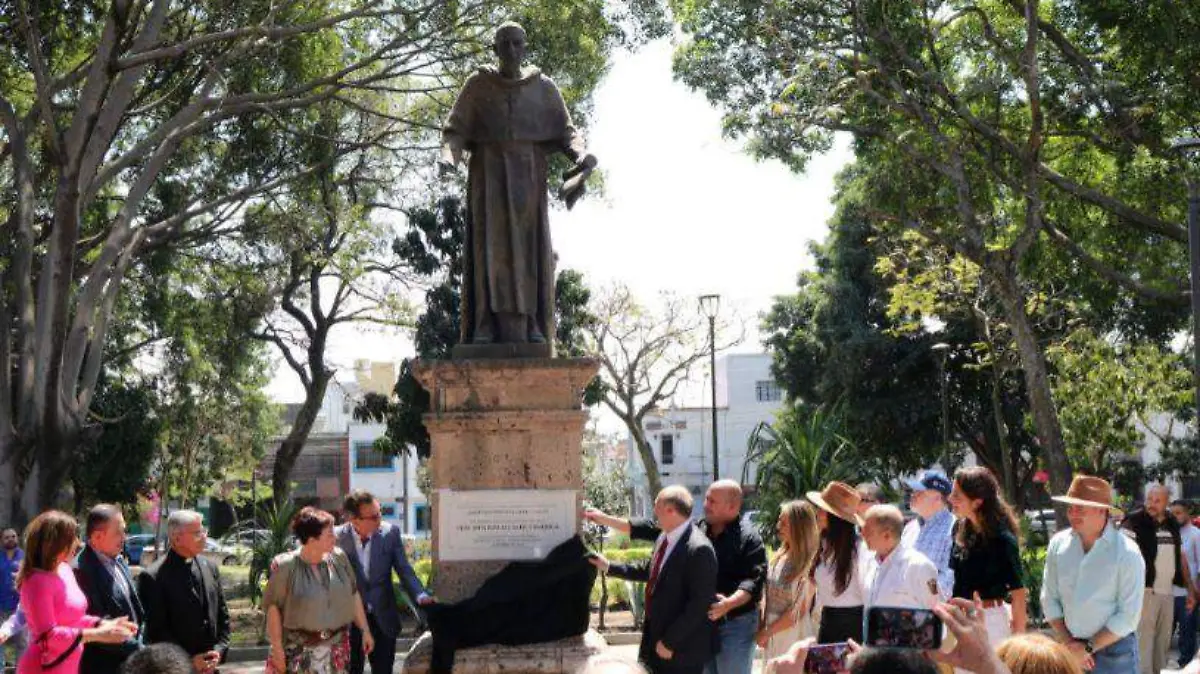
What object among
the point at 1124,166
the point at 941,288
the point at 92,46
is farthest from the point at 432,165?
the point at 1124,166

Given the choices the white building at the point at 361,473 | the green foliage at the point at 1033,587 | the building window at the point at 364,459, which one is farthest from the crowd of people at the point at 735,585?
the building window at the point at 364,459

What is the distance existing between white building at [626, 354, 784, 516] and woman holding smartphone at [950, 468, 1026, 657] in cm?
5976

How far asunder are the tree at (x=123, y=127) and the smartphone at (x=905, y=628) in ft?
37.7

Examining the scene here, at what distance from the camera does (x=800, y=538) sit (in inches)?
302

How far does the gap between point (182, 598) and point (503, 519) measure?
1.64 metres

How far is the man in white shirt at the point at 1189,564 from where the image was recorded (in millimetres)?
12820

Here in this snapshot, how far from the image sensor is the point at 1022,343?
19.1 metres

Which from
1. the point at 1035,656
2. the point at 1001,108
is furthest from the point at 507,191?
the point at 1001,108

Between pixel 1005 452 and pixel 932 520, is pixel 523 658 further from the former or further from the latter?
pixel 1005 452

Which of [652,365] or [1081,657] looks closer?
[1081,657]

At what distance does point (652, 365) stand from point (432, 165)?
17.5 meters

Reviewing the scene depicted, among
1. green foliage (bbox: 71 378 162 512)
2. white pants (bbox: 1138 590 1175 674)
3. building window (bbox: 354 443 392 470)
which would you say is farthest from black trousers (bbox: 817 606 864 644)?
building window (bbox: 354 443 392 470)

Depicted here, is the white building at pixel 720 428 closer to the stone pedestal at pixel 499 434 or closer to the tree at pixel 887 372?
the tree at pixel 887 372

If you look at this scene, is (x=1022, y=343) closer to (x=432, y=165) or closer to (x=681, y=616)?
(x=432, y=165)
